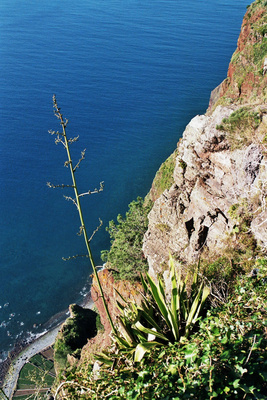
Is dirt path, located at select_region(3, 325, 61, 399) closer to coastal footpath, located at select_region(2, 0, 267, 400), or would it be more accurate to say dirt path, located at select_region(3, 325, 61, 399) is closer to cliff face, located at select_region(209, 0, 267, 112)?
coastal footpath, located at select_region(2, 0, 267, 400)

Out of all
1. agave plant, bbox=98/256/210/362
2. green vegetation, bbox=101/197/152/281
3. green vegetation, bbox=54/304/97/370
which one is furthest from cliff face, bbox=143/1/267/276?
green vegetation, bbox=54/304/97/370

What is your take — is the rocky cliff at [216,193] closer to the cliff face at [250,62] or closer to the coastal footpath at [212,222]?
the coastal footpath at [212,222]

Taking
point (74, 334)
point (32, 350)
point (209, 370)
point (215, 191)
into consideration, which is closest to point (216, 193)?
point (215, 191)

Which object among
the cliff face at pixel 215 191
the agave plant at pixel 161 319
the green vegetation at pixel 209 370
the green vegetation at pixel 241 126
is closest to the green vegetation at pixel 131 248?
the cliff face at pixel 215 191

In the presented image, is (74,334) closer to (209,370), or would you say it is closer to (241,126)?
(241,126)

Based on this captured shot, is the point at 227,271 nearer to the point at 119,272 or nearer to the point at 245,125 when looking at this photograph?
the point at 245,125

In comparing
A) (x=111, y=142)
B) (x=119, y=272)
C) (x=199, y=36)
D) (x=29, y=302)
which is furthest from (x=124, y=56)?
(x=119, y=272)
